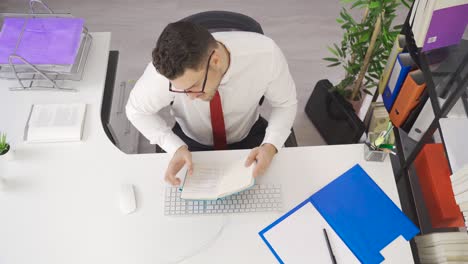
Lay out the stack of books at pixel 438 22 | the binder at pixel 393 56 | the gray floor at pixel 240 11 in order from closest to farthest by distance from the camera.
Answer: the stack of books at pixel 438 22 < the binder at pixel 393 56 < the gray floor at pixel 240 11

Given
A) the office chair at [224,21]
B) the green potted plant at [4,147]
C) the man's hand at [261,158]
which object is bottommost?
the green potted plant at [4,147]

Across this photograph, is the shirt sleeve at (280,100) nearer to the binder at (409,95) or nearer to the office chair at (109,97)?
the binder at (409,95)

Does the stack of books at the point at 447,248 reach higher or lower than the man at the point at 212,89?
lower

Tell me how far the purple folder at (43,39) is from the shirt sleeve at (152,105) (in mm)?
377

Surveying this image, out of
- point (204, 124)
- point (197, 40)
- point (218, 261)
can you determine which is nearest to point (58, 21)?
point (204, 124)

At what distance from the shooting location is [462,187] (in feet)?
3.65

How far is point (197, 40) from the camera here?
1082 mm

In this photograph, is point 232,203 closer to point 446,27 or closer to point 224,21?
point 224,21

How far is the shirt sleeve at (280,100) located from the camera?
138 centimetres

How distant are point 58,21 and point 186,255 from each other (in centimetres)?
123

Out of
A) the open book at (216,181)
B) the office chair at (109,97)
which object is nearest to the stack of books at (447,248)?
the open book at (216,181)

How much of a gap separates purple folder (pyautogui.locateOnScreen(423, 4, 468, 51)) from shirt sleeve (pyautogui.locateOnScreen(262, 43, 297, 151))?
0.56 metres

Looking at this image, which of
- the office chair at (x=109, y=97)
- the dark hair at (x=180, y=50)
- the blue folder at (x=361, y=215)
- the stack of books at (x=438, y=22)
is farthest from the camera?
the office chair at (x=109, y=97)

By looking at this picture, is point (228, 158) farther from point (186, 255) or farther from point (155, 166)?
point (186, 255)
